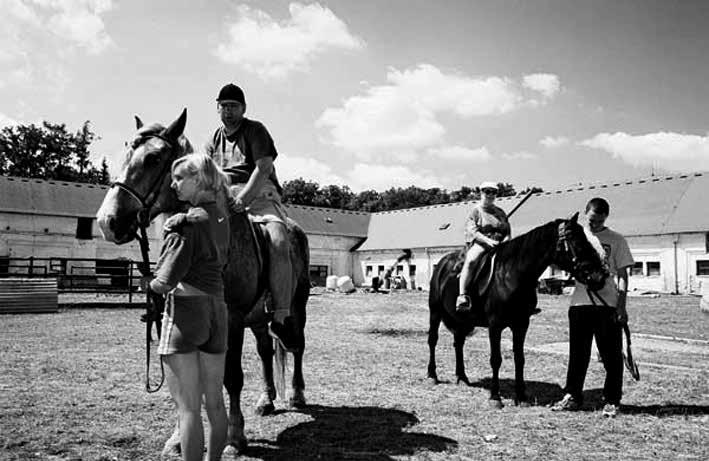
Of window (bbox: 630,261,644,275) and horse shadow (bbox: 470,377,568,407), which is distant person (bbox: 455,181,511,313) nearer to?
horse shadow (bbox: 470,377,568,407)

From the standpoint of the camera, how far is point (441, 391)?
7305mm

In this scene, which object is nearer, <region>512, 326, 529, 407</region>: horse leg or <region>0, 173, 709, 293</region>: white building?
<region>512, 326, 529, 407</region>: horse leg

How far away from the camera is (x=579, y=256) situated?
20.5 ft

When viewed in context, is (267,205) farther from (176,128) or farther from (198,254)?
(198,254)

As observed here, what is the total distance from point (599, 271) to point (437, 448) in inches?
109

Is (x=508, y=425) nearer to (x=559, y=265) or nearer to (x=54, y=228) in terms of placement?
(x=559, y=265)

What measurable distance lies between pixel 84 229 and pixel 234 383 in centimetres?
4385

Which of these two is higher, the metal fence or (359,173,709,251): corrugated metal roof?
(359,173,709,251): corrugated metal roof

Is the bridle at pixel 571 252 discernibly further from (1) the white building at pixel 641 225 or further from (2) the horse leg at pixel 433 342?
(1) the white building at pixel 641 225

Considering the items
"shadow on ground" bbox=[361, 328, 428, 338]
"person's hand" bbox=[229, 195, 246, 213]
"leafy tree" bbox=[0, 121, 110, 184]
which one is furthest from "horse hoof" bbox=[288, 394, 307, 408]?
"leafy tree" bbox=[0, 121, 110, 184]

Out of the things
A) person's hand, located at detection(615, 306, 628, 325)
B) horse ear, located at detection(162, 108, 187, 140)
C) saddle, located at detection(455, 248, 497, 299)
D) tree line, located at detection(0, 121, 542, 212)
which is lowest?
person's hand, located at detection(615, 306, 628, 325)

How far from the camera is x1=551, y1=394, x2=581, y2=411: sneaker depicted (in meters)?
6.24

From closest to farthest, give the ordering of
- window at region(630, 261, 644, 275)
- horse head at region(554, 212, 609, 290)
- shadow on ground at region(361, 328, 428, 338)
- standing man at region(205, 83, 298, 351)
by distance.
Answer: standing man at region(205, 83, 298, 351), horse head at region(554, 212, 609, 290), shadow on ground at region(361, 328, 428, 338), window at region(630, 261, 644, 275)

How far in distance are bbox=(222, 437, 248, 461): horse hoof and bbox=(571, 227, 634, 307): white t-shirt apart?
159 inches
